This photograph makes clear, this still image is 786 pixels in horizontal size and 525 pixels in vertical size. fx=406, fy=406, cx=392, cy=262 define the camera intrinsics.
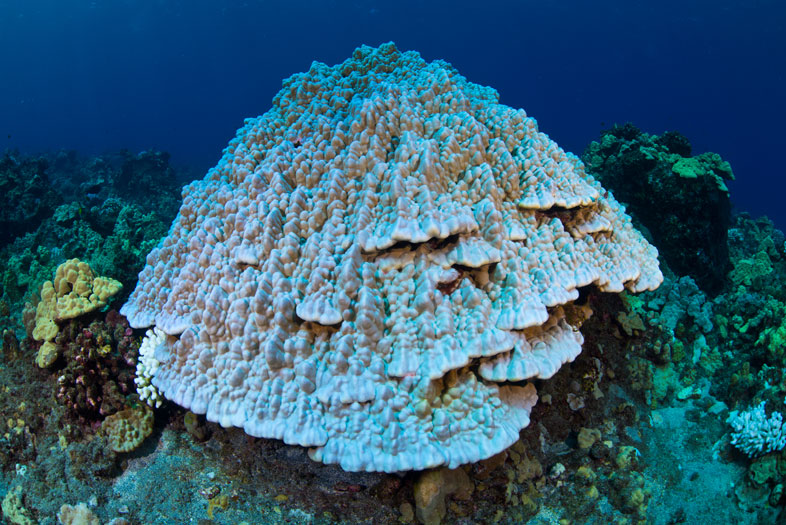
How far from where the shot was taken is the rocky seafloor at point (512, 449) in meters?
3.51

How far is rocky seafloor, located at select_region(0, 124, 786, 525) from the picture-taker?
11.5ft

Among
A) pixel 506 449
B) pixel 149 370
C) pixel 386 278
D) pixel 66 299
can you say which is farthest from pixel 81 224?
pixel 506 449

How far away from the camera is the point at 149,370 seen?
4379 mm

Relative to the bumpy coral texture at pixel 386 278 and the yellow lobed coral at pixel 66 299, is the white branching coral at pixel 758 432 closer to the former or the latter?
the bumpy coral texture at pixel 386 278

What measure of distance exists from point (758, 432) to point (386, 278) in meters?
4.31

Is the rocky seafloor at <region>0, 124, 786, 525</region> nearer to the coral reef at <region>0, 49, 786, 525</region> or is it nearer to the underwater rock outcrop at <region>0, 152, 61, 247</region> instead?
the coral reef at <region>0, 49, 786, 525</region>

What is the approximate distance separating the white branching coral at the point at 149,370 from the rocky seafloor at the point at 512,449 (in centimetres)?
14

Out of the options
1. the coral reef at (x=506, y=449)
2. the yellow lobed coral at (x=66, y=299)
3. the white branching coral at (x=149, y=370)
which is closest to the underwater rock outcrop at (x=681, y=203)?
the coral reef at (x=506, y=449)

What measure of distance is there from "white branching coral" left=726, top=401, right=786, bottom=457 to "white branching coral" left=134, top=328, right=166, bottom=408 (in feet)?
20.5

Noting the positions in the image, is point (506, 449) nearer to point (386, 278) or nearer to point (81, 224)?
point (386, 278)

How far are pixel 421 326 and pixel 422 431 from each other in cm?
75

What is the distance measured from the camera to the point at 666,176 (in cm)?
769

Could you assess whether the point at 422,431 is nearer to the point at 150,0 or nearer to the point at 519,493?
the point at 519,493

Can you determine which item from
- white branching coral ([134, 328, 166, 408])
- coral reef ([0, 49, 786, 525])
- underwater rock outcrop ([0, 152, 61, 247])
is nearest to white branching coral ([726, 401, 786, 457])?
coral reef ([0, 49, 786, 525])
